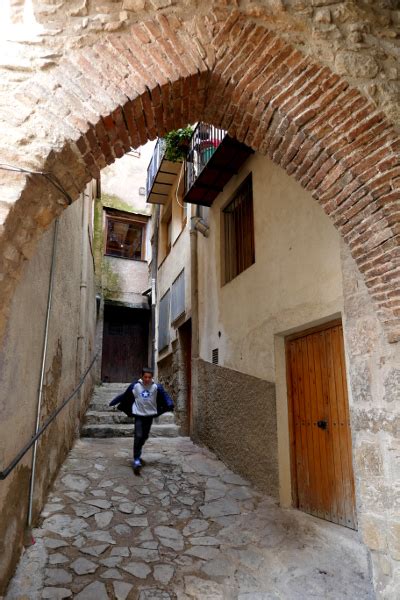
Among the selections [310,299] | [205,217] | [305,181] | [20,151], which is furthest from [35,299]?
[205,217]

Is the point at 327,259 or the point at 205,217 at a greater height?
the point at 205,217

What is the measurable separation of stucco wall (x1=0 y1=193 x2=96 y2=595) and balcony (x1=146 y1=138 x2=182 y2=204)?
15.1ft

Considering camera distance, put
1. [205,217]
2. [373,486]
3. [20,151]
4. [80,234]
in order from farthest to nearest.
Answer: [205,217] < [80,234] < [373,486] < [20,151]

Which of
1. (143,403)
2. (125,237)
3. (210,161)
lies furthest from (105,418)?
(125,237)

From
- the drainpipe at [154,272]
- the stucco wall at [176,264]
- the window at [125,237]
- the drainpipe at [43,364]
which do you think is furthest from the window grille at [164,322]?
the drainpipe at [43,364]

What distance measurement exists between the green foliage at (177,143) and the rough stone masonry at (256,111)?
19.2ft

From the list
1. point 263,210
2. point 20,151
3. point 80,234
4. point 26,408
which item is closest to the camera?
point 20,151

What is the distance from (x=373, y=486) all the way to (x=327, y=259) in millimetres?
2192

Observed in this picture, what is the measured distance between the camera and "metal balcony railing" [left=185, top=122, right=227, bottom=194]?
7496 millimetres

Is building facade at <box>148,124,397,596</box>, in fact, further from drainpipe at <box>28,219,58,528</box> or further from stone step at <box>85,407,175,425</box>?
drainpipe at <box>28,219,58,528</box>

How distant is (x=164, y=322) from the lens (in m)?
11.3

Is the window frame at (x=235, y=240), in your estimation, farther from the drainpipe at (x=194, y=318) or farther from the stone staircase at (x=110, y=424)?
the stone staircase at (x=110, y=424)

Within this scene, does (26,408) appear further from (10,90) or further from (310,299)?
(310,299)

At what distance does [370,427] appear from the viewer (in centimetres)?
348
